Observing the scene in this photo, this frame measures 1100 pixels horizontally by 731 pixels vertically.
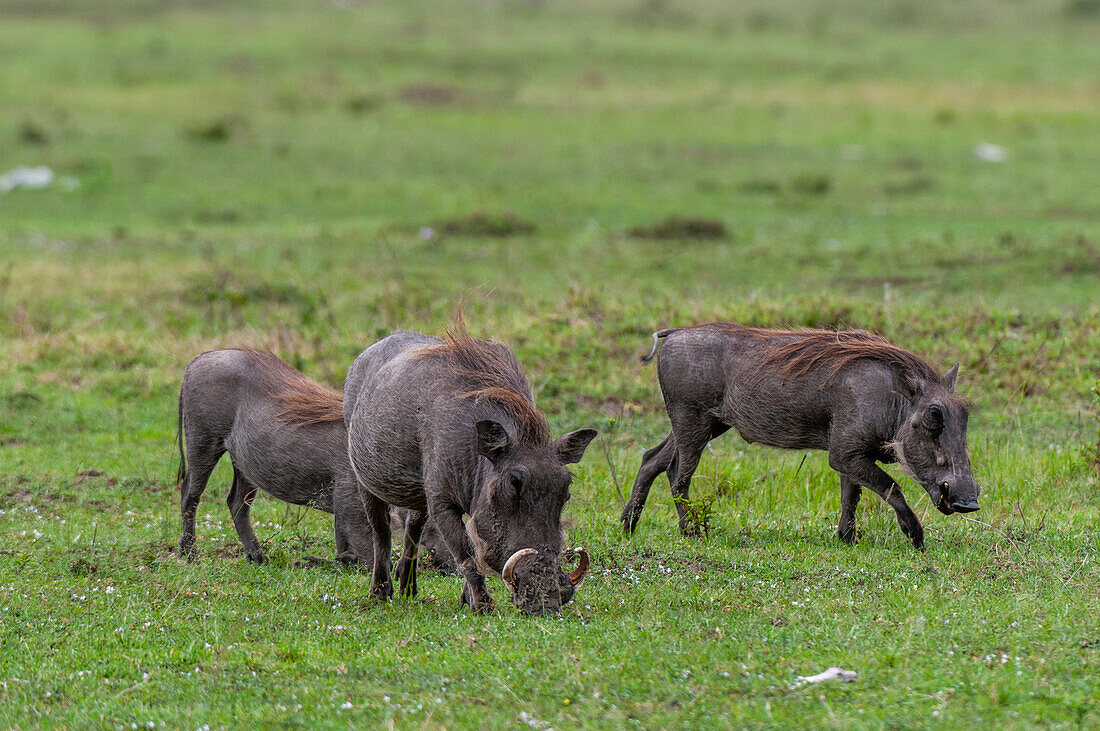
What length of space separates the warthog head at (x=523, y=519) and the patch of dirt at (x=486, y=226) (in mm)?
11759

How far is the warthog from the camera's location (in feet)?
23.7

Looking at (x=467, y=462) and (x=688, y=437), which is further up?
(x=467, y=462)

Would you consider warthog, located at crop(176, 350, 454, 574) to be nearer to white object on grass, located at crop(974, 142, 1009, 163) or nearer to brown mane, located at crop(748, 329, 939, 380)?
brown mane, located at crop(748, 329, 939, 380)

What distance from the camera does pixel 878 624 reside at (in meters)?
5.27

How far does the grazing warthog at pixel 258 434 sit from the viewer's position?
7.27m

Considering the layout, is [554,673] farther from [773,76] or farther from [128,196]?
[773,76]

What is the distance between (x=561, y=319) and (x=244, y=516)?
4704 mm

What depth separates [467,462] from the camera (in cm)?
550

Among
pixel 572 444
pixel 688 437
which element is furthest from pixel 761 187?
pixel 572 444

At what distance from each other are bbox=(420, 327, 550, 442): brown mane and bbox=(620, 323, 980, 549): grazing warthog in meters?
1.70

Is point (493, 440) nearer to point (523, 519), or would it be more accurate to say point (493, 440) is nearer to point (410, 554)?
point (523, 519)

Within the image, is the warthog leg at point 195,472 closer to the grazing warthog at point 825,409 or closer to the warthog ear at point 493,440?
the grazing warthog at point 825,409

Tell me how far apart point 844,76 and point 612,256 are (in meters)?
17.3

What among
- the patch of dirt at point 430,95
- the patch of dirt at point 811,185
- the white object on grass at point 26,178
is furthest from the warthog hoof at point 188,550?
the patch of dirt at point 430,95
